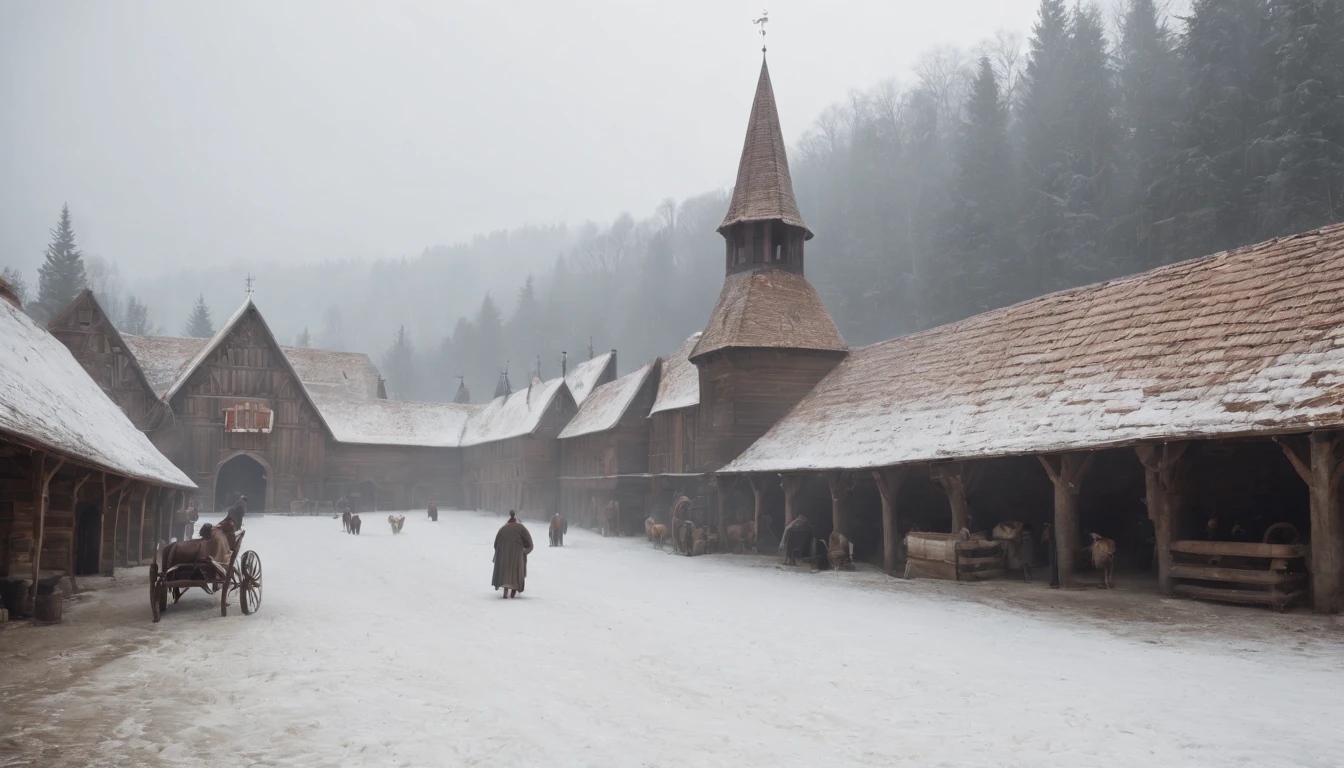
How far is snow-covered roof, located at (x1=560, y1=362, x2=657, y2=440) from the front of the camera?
138ft

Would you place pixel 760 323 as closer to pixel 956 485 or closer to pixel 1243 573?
pixel 956 485

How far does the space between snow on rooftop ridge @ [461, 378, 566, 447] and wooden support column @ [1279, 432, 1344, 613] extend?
41.2 metres

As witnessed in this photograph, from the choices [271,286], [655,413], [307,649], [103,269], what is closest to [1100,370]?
[307,649]

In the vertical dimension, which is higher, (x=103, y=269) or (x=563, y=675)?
(x=103, y=269)

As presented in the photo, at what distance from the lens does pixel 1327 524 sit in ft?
39.9

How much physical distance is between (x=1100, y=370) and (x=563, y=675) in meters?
12.5

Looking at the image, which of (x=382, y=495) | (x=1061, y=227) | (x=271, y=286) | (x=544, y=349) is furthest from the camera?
(x=271, y=286)

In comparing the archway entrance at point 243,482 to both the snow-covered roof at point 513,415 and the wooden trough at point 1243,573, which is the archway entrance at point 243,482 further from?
the wooden trough at point 1243,573

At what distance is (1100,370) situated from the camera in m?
17.1

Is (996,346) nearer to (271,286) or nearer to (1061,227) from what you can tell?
(1061,227)

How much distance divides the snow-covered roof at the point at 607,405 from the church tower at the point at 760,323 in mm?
10092

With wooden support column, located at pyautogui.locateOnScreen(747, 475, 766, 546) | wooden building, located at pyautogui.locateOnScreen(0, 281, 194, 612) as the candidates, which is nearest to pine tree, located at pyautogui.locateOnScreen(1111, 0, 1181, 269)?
wooden support column, located at pyautogui.locateOnScreen(747, 475, 766, 546)

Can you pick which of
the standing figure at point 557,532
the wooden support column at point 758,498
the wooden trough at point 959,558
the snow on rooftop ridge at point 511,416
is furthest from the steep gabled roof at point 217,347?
the wooden trough at point 959,558

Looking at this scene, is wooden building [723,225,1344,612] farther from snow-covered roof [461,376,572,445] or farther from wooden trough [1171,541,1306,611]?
snow-covered roof [461,376,572,445]
